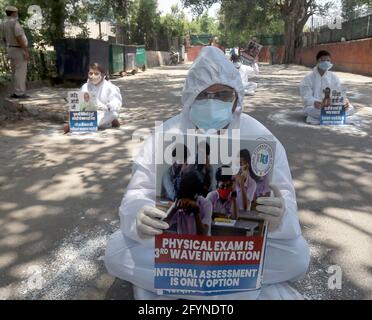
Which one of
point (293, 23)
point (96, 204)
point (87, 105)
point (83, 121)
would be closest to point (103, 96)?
point (87, 105)

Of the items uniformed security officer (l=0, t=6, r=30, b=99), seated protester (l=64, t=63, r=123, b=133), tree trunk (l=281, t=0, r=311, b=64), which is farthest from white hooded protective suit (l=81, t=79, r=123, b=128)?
tree trunk (l=281, t=0, r=311, b=64)

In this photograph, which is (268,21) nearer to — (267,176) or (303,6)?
(303,6)

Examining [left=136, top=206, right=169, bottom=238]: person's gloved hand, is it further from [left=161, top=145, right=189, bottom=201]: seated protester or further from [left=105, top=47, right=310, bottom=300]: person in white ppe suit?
[left=105, top=47, right=310, bottom=300]: person in white ppe suit

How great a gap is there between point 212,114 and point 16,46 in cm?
843

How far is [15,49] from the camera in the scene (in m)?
9.38

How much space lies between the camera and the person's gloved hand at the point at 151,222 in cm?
176

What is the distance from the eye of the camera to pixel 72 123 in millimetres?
6223

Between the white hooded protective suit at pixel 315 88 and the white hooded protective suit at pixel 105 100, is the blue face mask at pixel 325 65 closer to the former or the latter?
the white hooded protective suit at pixel 315 88

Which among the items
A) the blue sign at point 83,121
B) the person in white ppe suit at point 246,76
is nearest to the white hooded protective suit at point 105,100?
the blue sign at point 83,121

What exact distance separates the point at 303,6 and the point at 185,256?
29.1m

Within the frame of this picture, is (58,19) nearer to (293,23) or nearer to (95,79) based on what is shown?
(95,79)

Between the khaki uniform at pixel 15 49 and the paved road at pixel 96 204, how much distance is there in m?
2.94

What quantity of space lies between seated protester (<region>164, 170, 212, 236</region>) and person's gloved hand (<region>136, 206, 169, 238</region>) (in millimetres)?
34
